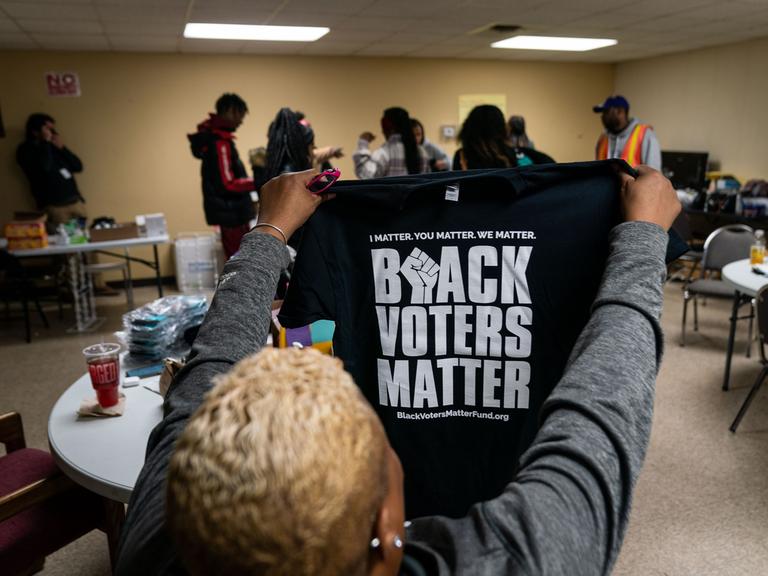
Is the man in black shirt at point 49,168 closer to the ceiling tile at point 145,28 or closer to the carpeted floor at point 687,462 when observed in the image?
the ceiling tile at point 145,28

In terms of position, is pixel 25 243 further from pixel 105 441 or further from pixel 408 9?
pixel 105 441

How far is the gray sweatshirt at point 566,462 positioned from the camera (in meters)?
0.59

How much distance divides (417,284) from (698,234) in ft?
21.4

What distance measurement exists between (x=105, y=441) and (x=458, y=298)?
1.04 m

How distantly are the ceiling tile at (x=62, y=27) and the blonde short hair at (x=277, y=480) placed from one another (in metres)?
5.62

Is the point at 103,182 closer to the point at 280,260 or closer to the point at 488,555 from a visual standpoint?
the point at 280,260

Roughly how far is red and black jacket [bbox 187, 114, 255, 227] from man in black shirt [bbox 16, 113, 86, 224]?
241 cm

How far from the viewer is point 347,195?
4.14 ft

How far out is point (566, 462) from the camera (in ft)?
2.08

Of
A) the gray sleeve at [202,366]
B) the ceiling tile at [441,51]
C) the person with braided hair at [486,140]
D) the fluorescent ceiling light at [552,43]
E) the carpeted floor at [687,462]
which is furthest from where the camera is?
the ceiling tile at [441,51]

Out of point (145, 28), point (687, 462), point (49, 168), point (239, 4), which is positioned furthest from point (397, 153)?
point (49, 168)

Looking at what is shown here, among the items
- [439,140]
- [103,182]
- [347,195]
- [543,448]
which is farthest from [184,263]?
[543,448]

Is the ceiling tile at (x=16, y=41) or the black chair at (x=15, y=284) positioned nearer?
the black chair at (x=15, y=284)

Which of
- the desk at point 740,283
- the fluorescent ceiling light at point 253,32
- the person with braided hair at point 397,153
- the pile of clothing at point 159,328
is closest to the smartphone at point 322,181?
the pile of clothing at point 159,328
